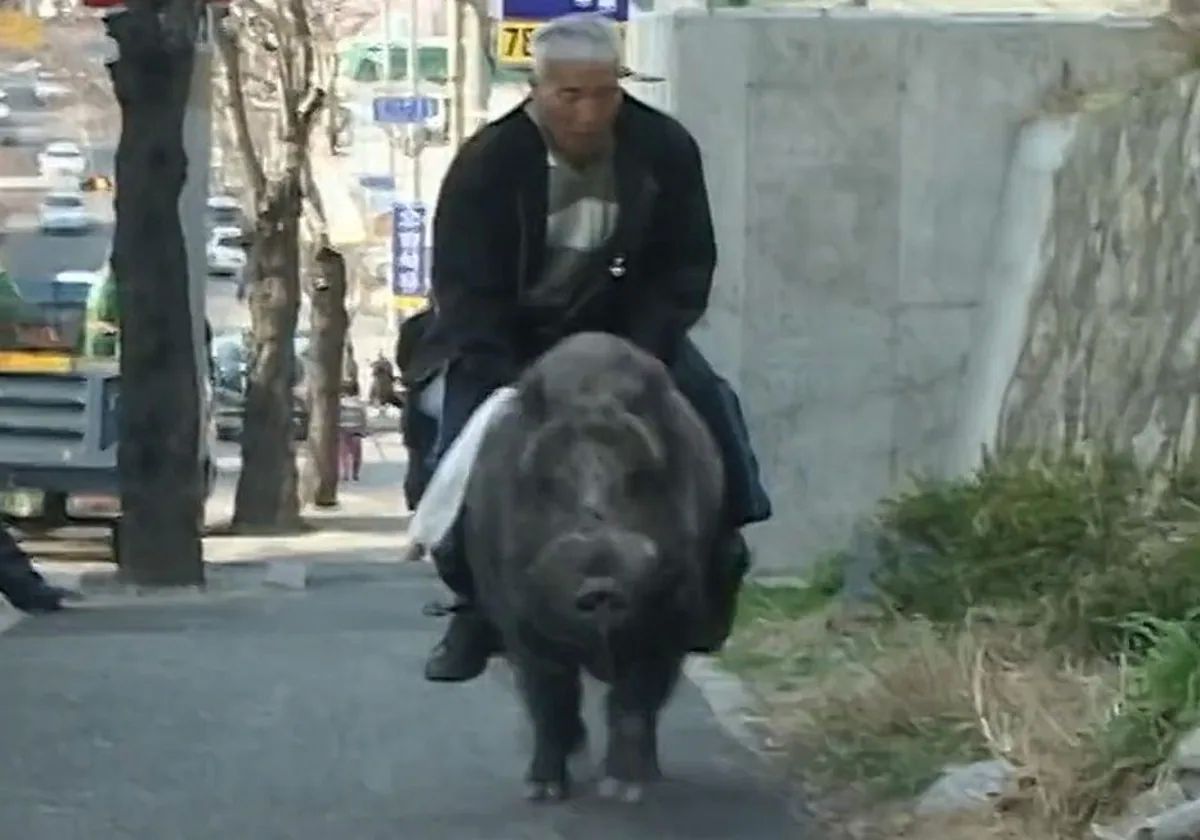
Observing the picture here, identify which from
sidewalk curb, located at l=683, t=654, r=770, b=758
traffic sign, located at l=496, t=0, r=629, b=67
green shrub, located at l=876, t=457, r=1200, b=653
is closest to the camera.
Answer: green shrub, located at l=876, t=457, r=1200, b=653

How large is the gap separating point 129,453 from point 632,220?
11790 mm

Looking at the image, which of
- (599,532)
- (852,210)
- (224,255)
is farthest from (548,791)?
(224,255)

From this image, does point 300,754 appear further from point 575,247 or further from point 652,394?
point 652,394

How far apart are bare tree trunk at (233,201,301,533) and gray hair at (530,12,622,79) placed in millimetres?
21799

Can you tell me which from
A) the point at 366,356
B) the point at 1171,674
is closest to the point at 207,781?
the point at 1171,674

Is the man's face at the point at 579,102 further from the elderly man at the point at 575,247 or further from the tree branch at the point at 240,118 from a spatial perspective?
the tree branch at the point at 240,118

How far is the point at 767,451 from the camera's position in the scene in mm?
14336

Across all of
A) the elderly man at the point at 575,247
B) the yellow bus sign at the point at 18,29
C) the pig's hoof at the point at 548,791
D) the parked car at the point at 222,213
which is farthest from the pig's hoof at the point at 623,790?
the parked car at the point at 222,213

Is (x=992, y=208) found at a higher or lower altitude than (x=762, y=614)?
higher

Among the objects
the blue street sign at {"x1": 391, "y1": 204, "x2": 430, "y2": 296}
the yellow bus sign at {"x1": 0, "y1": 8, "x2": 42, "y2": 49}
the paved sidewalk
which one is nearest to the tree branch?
the yellow bus sign at {"x1": 0, "y1": 8, "x2": 42, "y2": 49}

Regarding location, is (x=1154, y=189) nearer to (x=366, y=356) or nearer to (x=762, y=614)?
(x=762, y=614)

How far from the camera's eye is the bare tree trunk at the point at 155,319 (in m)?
17.8

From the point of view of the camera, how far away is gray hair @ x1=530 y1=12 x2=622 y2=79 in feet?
23.4

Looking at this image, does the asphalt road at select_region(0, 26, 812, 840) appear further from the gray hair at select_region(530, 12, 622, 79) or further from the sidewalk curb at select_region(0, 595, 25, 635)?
the gray hair at select_region(530, 12, 622, 79)
